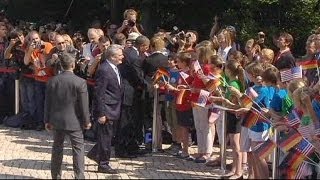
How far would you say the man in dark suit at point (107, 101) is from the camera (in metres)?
9.52

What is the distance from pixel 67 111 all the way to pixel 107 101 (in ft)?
3.35

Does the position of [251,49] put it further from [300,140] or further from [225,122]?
[300,140]

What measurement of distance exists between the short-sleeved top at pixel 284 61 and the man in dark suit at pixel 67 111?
11.0ft

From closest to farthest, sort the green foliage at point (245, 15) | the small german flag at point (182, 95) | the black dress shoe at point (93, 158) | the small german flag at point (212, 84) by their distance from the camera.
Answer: the small german flag at point (212, 84), the black dress shoe at point (93, 158), the small german flag at point (182, 95), the green foliage at point (245, 15)

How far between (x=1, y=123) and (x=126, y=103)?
4884 millimetres

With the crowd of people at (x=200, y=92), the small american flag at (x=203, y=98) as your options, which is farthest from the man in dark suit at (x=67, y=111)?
the small american flag at (x=203, y=98)

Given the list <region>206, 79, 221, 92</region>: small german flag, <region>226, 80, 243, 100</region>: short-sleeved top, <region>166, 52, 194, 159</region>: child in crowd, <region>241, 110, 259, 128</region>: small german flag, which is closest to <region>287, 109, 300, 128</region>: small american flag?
<region>241, 110, 259, 128</region>: small german flag

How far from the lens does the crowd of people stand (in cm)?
840

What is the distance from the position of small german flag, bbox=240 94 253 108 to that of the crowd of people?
0.01 meters

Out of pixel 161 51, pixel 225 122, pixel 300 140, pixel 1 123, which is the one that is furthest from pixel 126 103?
pixel 1 123

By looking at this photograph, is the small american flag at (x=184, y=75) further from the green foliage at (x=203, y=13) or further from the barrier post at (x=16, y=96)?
the green foliage at (x=203, y=13)

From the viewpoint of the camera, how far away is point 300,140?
27.0ft

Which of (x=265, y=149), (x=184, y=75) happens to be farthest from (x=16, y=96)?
(x=265, y=149)

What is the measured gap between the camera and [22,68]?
13867 millimetres
